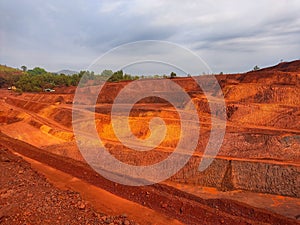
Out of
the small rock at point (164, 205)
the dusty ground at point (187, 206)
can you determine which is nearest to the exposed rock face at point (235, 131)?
the dusty ground at point (187, 206)

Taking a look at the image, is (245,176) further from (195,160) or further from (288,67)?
(288,67)

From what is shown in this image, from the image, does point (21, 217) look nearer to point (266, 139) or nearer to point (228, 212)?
point (228, 212)

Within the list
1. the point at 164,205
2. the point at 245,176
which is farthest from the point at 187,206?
the point at 245,176

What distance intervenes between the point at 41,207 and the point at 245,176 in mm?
12143

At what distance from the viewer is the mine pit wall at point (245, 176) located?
52.5 feet

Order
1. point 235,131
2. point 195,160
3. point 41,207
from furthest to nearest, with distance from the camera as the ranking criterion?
point 235,131 < point 195,160 < point 41,207

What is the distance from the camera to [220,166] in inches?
699

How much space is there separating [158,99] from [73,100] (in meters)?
14.2

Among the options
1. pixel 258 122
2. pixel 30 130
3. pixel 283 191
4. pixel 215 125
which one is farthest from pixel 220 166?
pixel 30 130

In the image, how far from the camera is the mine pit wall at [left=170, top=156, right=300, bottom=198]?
631 inches

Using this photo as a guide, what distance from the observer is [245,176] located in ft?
55.6

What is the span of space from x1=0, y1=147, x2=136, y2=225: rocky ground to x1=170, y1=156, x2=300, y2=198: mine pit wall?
9570 mm

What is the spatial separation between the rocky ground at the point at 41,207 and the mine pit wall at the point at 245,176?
9570 millimetres

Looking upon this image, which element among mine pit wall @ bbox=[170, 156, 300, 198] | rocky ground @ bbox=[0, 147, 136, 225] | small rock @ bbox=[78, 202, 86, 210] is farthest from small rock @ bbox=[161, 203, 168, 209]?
mine pit wall @ bbox=[170, 156, 300, 198]
